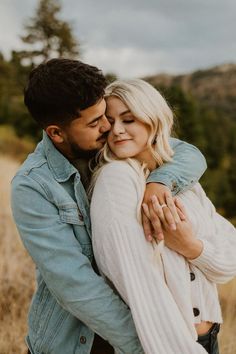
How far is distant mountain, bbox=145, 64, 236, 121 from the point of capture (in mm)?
107650

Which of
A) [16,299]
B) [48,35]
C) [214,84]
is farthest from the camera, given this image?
[214,84]

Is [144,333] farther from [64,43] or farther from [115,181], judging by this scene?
[64,43]

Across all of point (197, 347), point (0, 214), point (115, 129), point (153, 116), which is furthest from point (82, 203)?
point (0, 214)

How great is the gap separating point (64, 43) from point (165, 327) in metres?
19.6

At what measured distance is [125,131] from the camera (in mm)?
2109

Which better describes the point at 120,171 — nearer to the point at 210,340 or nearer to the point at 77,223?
the point at 77,223

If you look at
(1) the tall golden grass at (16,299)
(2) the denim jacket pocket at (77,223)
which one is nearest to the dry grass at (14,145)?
(1) the tall golden grass at (16,299)

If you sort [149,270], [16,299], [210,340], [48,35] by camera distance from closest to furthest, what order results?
[149,270]
[210,340]
[16,299]
[48,35]

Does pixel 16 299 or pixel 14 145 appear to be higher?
pixel 16 299

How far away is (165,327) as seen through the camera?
1675mm

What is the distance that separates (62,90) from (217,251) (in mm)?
922

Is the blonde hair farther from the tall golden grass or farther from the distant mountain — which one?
the distant mountain

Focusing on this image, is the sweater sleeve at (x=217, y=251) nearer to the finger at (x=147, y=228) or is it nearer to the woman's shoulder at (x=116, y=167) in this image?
the finger at (x=147, y=228)

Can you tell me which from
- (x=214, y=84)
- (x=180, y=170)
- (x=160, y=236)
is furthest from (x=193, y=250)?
(x=214, y=84)
